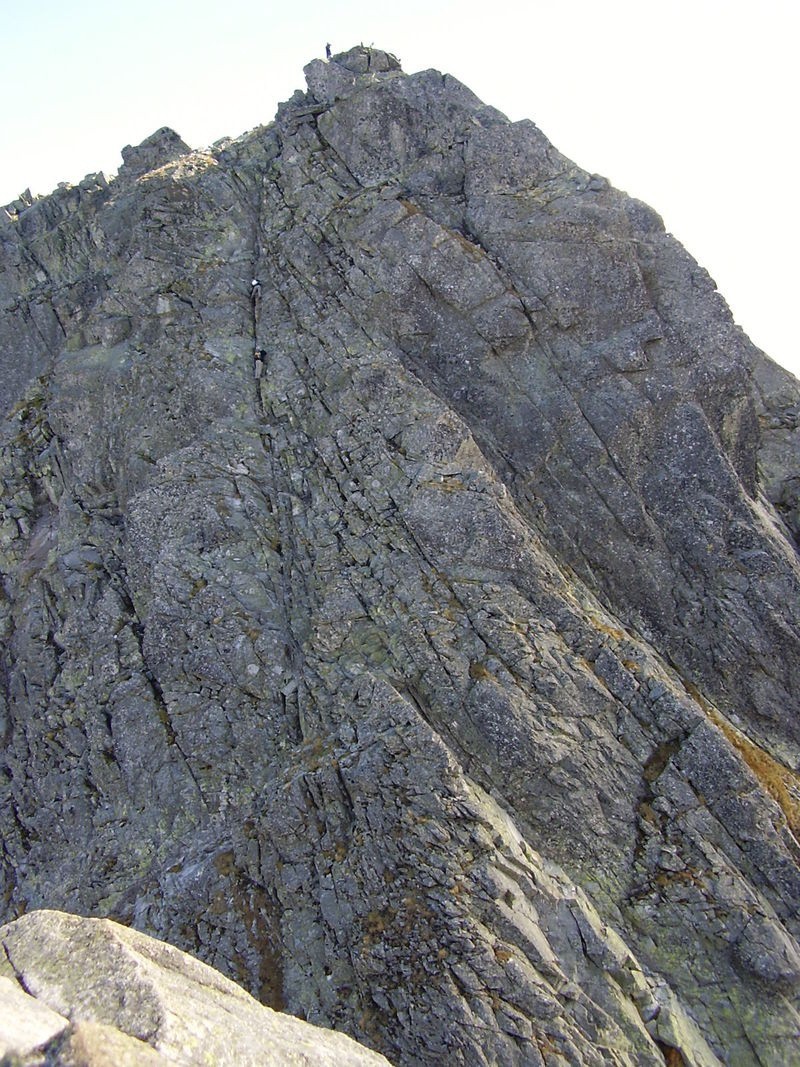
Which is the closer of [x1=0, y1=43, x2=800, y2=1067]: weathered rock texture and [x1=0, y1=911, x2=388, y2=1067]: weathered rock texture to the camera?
[x1=0, y1=911, x2=388, y2=1067]: weathered rock texture

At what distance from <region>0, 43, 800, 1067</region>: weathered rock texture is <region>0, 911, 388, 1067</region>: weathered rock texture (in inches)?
309

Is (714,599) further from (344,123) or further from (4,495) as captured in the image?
(4,495)

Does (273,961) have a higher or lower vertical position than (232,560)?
lower

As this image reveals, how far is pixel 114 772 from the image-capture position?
21.4 meters

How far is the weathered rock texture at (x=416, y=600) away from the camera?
17484mm

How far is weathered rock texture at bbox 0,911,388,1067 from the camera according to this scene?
724cm

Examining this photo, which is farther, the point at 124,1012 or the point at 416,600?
the point at 416,600

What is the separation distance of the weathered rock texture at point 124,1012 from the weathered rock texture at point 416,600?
309 inches

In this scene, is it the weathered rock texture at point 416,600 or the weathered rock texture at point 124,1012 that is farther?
the weathered rock texture at point 416,600

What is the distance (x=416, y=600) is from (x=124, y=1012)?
46.4 feet

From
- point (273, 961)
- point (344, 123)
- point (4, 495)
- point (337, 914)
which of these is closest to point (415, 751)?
point (337, 914)

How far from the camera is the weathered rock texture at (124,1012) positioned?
7238mm

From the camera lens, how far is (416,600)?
70.4 ft

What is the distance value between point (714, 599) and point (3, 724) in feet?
75.9
